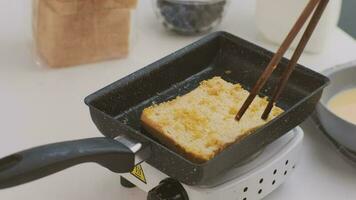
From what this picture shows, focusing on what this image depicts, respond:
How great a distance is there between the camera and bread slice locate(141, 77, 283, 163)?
584mm

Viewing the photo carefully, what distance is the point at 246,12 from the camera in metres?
1.06

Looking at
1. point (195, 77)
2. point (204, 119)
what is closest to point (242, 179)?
point (204, 119)

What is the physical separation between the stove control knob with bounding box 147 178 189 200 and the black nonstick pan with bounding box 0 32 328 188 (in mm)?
19

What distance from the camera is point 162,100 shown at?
704 mm

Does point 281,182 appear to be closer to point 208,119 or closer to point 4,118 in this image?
point 208,119

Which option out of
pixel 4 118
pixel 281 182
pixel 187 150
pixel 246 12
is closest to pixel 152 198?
pixel 187 150

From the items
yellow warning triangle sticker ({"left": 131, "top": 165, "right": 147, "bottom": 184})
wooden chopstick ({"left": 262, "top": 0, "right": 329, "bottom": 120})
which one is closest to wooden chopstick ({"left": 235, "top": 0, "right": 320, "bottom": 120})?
wooden chopstick ({"left": 262, "top": 0, "right": 329, "bottom": 120})

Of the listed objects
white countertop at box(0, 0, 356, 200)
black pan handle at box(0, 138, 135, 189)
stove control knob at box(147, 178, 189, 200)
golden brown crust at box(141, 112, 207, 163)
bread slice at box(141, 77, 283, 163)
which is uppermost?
black pan handle at box(0, 138, 135, 189)

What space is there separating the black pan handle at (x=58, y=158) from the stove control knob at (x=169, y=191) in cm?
5

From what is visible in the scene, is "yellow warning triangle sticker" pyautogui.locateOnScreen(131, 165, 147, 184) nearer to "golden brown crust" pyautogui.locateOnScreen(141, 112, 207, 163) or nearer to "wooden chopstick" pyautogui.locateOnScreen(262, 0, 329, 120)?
→ "golden brown crust" pyautogui.locateOnScreen(141, 112, 207, 163)

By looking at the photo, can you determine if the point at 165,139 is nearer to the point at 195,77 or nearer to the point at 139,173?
the point at 139,173

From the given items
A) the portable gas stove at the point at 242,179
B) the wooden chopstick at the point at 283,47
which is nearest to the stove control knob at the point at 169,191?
the portable gas stove at the point at 242,179

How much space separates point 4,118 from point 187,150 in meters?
0.31

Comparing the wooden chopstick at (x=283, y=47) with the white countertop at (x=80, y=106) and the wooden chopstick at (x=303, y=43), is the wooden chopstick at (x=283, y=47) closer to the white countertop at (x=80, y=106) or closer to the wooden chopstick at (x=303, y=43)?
the wooden chopstick at (x=303, y=43)
